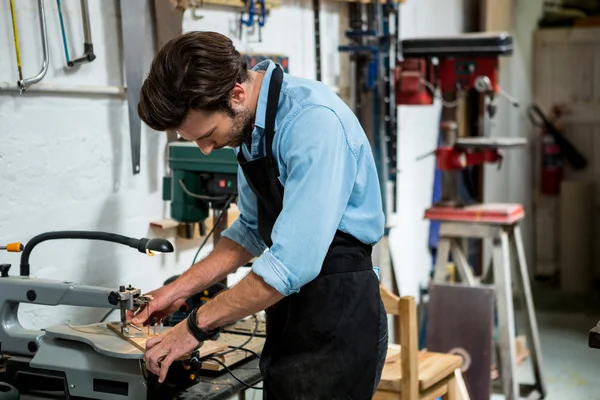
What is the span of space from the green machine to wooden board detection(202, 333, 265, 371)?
1.37 feet

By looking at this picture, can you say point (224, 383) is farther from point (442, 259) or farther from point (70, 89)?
point (442, 259)

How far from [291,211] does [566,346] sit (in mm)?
3747

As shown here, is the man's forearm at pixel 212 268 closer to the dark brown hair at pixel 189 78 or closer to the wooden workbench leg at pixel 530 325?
the dark brown hair at pixel 189 78

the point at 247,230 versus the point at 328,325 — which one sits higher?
the point at 247,230

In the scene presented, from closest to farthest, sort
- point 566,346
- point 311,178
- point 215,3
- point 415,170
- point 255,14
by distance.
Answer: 1. point 311,178
2. point 215,3
3. point 255,14
4. point 415,170
5. point 566,346

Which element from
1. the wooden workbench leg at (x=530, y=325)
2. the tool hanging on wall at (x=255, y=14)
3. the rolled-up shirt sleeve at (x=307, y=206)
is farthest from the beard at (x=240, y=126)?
the wooden workbench leg at (x=530, y=325)

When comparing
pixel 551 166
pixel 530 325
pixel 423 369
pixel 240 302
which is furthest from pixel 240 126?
pixel 551 166

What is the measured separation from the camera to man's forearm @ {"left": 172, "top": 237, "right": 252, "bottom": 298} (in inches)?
82.6

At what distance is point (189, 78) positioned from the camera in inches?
66.8

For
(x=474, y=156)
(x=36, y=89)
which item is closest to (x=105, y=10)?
(x=36, y=89)

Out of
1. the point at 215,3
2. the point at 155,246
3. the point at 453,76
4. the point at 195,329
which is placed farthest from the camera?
the point at 453,76

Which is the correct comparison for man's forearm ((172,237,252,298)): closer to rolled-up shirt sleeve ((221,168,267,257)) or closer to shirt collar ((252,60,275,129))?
rolled-up shirt sleeve ((221,168,267,257))

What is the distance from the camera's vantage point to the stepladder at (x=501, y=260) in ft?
→ 12.6

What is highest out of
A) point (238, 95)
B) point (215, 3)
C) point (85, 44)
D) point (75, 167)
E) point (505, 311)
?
point (215, 3)
